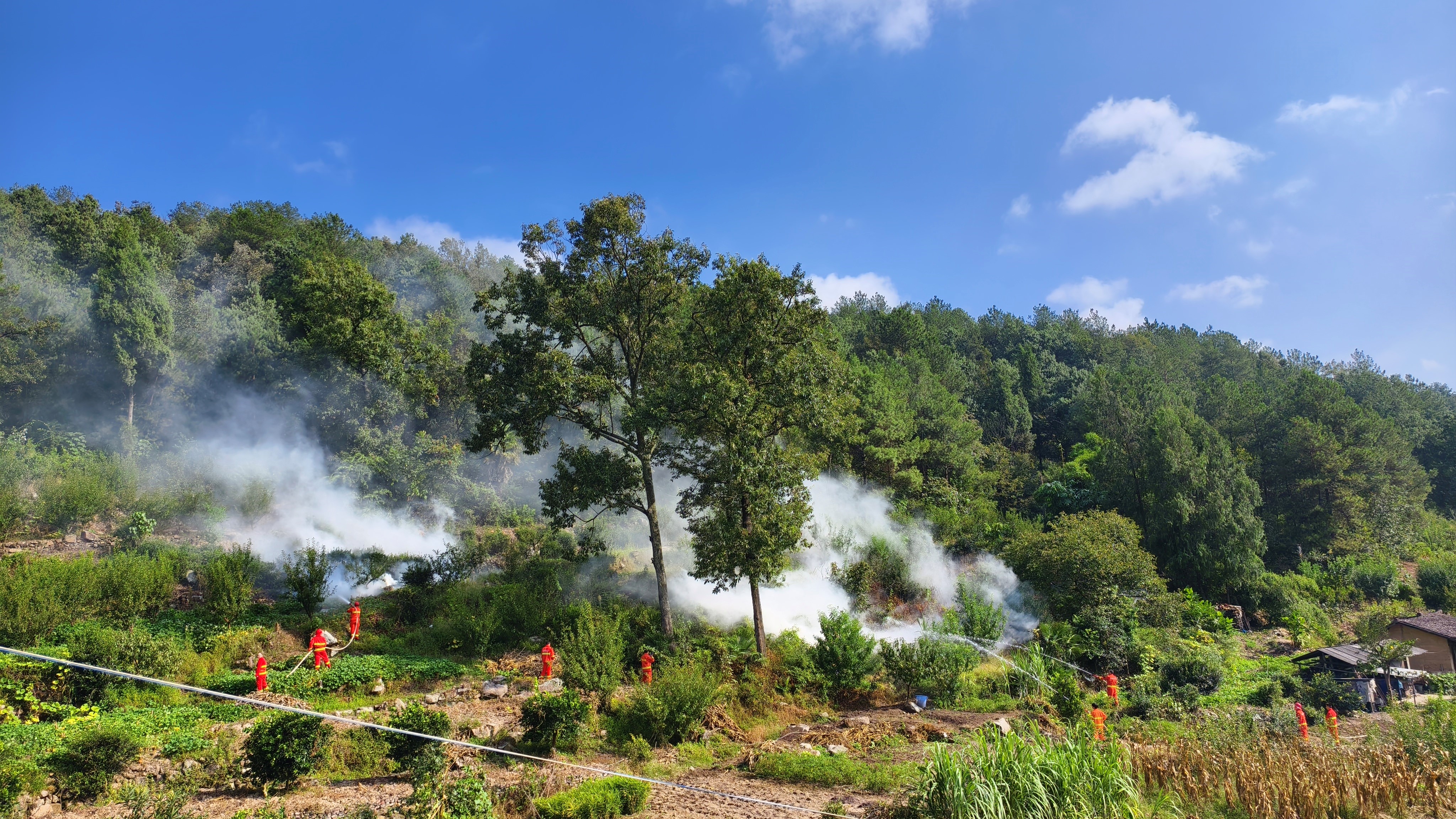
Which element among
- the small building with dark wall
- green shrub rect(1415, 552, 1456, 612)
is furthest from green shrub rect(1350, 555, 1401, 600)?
the small building with dark wall

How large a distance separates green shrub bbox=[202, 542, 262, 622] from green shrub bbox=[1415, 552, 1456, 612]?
147 ft

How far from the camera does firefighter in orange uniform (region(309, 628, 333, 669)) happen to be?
42.0 ft

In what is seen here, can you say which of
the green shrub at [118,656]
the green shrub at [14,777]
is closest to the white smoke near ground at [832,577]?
the green shrub at [118,656]

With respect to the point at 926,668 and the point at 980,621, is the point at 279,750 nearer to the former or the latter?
the point at 926,668

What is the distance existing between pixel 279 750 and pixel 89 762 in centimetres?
178

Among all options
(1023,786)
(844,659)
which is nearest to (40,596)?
(844,659)

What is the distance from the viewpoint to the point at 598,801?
721cm

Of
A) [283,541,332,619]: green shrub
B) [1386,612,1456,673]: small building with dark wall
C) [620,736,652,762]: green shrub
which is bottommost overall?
[1386,612,1456,673]: small building with dark wall

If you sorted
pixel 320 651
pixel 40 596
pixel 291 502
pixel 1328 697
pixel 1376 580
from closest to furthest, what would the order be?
pixel 40 596, pixel 320 651, pixel 1328 697, pixel 291 502, pixel 1376 580

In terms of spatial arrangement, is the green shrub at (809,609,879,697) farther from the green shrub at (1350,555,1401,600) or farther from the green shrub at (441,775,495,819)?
the green shrub at (1350,555,1401,600)

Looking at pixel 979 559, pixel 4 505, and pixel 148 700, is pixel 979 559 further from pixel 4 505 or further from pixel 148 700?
pixel 4 505

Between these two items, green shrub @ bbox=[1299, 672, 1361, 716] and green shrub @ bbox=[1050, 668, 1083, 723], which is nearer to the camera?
green shrub @ bbox=[1050, 668, 1083, 723]

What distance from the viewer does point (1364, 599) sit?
31.0 meters

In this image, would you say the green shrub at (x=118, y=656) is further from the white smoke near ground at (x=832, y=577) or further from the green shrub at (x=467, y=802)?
the white smoke near ground at (x=832, y=577)
